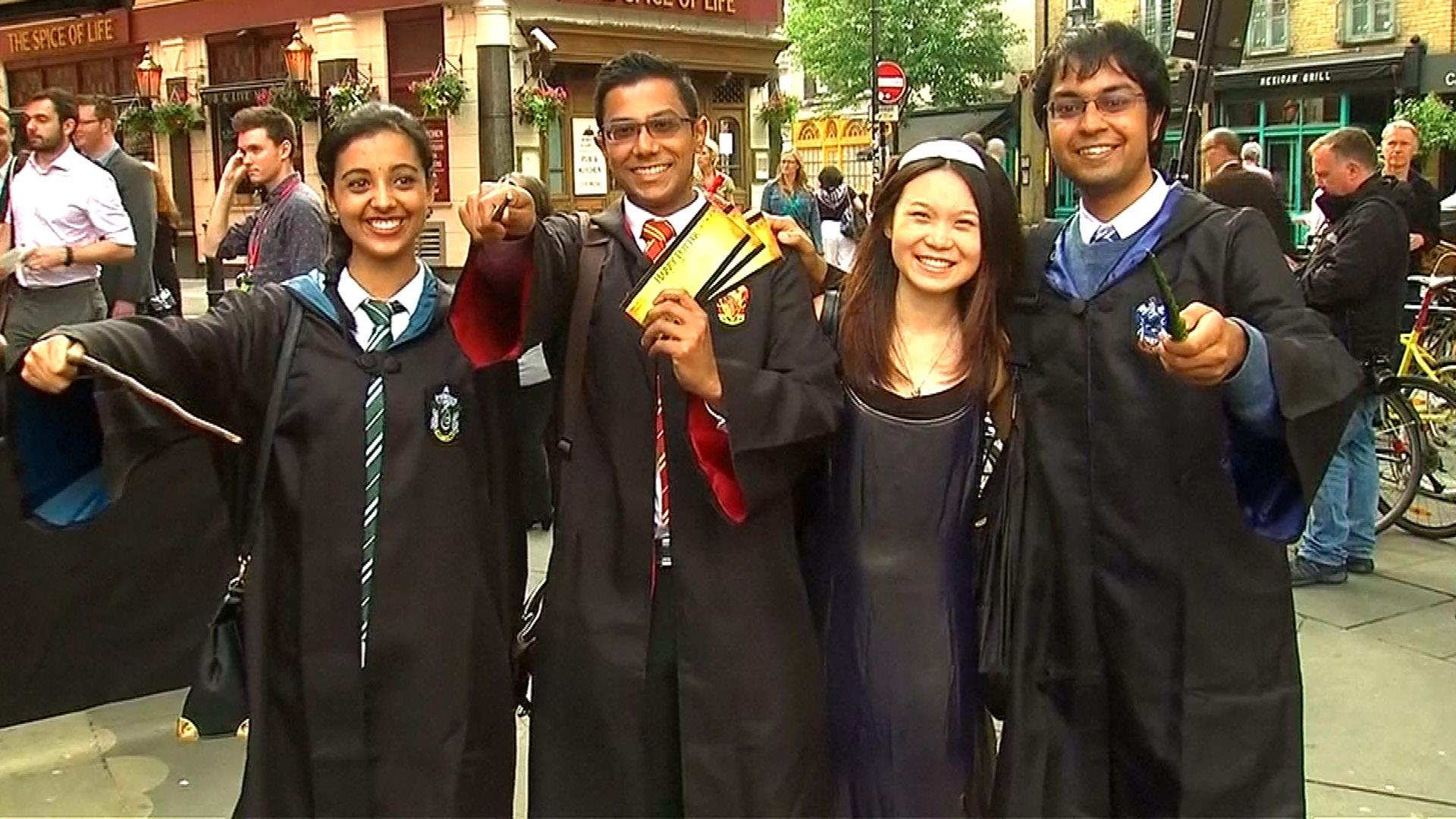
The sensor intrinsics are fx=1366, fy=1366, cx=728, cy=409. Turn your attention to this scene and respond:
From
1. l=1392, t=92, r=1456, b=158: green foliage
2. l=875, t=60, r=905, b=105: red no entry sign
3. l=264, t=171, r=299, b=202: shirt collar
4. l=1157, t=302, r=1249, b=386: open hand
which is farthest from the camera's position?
l=1392, t=92, r=1456, b=158: green foliage

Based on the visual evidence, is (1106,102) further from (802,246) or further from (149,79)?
(149,79)

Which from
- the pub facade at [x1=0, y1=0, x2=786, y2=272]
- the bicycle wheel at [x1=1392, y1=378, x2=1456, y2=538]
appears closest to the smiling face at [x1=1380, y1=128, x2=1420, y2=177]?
the bicycle wheel at [x1=1392, y1=378, x2=1456, y2=538]

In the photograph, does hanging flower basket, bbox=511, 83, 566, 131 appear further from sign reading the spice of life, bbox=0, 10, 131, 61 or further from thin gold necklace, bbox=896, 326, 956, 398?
thin gold necklace, bbox=896, 326, 956, 398

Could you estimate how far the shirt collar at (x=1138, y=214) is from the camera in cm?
261

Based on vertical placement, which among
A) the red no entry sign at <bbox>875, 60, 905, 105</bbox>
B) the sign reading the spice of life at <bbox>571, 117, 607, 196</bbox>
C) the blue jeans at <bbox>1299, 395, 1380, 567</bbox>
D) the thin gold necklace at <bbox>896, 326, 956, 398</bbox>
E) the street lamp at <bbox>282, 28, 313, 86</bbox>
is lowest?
the blue jeans at <bbox>1299, 395, 1380, 567</bbox>

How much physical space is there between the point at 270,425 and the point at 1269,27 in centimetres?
2767

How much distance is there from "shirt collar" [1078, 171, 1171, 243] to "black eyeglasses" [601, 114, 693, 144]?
2.72 feet

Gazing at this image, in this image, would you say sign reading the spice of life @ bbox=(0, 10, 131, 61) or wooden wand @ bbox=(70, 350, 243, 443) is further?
sign reading the spice of life @ bbox=(0, 10, 131, 61)

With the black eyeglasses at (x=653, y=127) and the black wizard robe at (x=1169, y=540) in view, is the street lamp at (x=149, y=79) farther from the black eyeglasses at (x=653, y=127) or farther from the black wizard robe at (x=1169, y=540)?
the black wizard robe at (x=1169, y=540)

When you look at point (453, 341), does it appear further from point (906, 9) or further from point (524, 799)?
point (906, 9)

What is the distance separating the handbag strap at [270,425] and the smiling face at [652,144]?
70 centimetres

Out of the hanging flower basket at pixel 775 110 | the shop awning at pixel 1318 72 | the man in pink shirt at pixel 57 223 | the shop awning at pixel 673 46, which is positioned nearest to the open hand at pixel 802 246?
the man in pink shirt at pixel 57 223

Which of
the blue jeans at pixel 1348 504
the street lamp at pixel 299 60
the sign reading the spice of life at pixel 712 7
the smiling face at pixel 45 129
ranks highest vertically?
the sign reading the spice of life at pixel 712 7

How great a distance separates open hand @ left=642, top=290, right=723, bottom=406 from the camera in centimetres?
239
